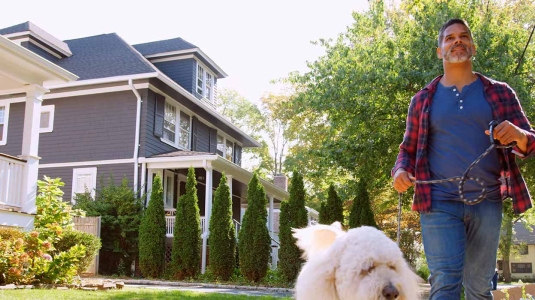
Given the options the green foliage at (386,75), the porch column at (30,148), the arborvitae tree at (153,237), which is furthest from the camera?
the arborvitae tree at (153,237)

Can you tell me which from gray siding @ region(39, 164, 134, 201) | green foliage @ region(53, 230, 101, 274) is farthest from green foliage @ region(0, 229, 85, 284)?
gray siding @ region(39, 164, 134, 201)

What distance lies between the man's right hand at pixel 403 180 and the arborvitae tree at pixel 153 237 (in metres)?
12.2

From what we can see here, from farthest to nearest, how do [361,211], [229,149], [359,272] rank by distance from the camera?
[229,149] → [361,211] → [359,272]

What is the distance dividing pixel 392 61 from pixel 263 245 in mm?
5457

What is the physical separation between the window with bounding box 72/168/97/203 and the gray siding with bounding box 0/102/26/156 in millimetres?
2243

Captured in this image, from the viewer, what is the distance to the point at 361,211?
505 inches

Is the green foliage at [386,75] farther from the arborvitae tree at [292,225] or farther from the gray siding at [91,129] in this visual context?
the gray siding at [91,129]

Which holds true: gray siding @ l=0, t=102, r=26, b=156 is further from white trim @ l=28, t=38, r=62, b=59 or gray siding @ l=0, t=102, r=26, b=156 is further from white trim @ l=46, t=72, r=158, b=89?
white trim @ l=28, t=38, r=62, b=59

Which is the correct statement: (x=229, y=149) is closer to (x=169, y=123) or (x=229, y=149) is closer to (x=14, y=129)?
(x=169, y=123)

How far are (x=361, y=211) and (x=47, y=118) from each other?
11606 mm

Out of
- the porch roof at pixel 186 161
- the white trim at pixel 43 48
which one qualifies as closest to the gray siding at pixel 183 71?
the white trim at pixel 43 48

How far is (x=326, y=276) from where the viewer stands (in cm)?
271

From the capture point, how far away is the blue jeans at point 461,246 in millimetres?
2803

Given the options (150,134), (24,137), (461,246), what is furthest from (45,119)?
(461,246)
